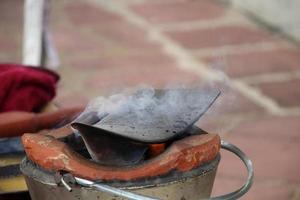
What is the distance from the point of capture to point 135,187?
104 centimetres

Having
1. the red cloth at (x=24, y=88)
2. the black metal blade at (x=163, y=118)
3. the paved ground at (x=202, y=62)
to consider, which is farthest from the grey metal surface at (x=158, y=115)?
the paved ground at (x=202, y=62)

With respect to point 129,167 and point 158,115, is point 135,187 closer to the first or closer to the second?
point 129,167

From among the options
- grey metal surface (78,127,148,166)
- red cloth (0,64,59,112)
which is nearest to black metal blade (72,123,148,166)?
grey metal surface (78,127,148,166)

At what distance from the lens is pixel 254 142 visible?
2.51 m

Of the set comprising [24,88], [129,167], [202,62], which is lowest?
[202,62]

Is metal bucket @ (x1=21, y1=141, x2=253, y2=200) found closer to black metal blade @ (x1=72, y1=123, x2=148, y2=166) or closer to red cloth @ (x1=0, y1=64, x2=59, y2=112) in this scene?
black metal blade @ (x1=72, y1=123, x2=148, y2=166)

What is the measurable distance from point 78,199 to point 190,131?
0.21 meters

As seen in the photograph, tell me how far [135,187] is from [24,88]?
2.12 feet

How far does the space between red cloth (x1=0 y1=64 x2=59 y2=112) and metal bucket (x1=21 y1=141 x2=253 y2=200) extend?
0.49 m

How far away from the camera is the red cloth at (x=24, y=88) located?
1579 millimetres

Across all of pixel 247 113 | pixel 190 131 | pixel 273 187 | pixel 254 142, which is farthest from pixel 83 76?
pixel 190 131

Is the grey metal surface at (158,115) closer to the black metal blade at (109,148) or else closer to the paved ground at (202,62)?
the black metal blade at (109,148)

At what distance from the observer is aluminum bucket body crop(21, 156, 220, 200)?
1.04 metres

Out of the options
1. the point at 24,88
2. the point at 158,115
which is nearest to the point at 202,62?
the point at 24,88
